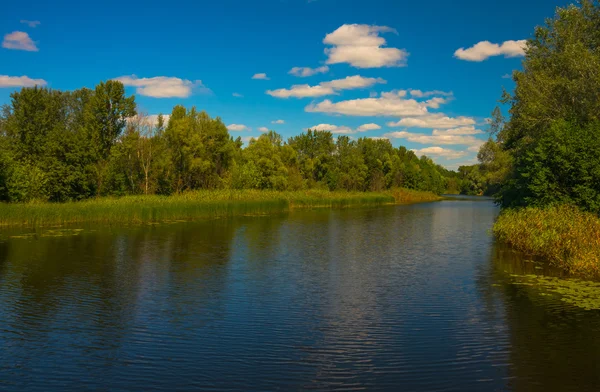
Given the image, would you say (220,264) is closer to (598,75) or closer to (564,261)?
(564,261)

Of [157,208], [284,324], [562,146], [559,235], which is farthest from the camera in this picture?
[157,208]

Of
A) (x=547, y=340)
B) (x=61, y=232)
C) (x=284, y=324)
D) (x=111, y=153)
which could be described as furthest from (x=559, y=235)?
(x=111, y=153)

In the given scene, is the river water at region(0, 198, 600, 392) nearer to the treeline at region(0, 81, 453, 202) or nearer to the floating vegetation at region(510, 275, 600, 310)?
the floating vegetation at region(510, 275, 600, 310)

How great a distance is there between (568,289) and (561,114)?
16.9m

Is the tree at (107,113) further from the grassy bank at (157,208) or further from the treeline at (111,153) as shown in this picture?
the grassy bank at (157,208)

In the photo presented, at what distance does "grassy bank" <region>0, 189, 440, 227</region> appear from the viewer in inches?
1437

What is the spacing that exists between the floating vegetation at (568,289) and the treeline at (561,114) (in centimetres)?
906

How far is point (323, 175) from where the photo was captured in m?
110

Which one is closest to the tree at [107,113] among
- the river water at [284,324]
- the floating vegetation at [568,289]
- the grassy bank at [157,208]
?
the grassy bank at [157,208]

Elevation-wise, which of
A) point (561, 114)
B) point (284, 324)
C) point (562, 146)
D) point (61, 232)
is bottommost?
point (284, 324)

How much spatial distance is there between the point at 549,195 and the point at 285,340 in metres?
21.4

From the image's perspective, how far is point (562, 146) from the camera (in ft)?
82.7

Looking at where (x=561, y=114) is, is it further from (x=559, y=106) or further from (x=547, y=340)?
(x=547, y=340)

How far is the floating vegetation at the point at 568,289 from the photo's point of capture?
1483 cm
